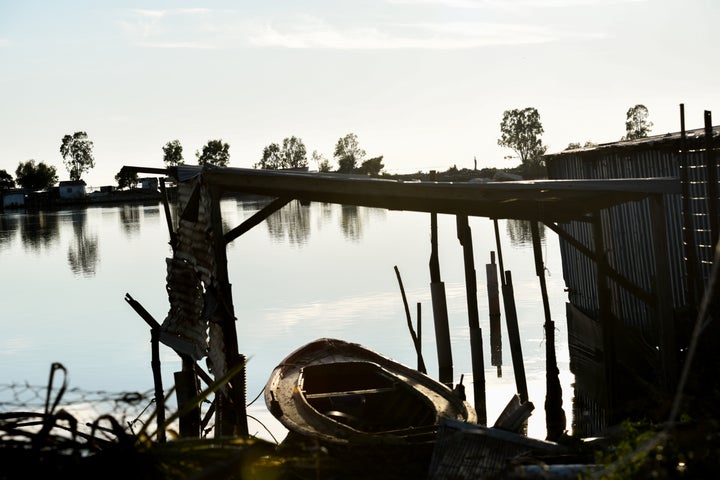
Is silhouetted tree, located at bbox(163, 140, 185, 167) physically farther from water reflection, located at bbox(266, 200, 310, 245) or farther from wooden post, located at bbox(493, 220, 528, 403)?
wooden post, located at bbox(493, 220, 528, 403)

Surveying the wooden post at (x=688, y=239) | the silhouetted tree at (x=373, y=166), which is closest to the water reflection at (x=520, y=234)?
the wooden post at (x=688, y=239)

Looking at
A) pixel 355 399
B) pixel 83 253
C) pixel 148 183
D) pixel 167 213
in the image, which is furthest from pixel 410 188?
pixel 148 183

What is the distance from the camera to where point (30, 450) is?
4.72m

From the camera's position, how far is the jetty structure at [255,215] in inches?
451

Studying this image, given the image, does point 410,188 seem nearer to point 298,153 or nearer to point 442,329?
point 442,329

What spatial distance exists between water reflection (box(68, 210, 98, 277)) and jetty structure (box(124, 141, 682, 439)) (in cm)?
4367

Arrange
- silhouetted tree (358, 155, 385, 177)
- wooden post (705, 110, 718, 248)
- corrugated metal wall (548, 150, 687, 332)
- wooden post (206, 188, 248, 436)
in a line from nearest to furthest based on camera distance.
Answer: wooden post (206, 188, 248, 436) → wooden post (705, 110, 718, 248) → corrugated metal wall (548, 150, 687, 332) → silhouetted tree (358, 155, 385, 177)

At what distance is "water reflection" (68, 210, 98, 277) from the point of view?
57.9 m

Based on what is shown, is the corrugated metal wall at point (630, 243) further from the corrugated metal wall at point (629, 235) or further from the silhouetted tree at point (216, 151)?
the silhouetted tree at point (216, 151)

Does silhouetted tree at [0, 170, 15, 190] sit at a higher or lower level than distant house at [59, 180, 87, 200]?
higher

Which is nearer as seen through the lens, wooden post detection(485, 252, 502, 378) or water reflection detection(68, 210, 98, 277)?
wooden post detection(485, 252, 502, 378)

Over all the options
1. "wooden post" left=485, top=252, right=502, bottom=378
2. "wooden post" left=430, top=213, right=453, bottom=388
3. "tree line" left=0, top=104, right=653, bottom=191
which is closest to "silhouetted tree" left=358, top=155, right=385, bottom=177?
"tree line" left=0, top=104, right=653, bottom=191

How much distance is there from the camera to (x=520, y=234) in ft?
221

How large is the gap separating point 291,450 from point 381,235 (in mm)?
Answer: 68760
